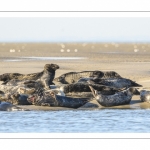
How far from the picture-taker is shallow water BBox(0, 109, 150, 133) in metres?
13.0

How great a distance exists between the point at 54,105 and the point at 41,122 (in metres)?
1.62

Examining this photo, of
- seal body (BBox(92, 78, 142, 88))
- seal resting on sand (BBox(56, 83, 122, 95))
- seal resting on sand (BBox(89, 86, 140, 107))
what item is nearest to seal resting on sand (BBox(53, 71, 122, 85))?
seal body (BBox(92, 78, 142, 88))

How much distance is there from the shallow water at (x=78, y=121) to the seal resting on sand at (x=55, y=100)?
12.1 inches

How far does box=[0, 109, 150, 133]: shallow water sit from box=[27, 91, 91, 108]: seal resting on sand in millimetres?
307

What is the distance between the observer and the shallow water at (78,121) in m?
13.0

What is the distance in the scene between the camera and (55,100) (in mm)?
15305

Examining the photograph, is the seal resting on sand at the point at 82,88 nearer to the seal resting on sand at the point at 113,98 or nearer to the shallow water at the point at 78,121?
the seal resting on sand at the point at 113,98

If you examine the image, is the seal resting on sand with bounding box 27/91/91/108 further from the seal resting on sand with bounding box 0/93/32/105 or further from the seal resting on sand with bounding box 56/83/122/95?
the seal resting on sand with bounding box 56/83/122/95

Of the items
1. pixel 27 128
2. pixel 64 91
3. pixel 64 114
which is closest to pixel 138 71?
pixel 64 91

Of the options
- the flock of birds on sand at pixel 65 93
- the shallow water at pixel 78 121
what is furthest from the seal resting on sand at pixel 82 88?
the shallow water at pixel 78 121

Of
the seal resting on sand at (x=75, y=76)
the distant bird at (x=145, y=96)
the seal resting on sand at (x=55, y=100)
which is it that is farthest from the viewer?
the seal resting on sand at (x=75, y=76)

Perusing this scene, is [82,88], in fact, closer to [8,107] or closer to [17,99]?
[17,99]

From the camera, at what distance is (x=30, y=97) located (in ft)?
50.9

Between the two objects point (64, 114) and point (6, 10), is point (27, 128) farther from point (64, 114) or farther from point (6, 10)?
point (6, 10)
